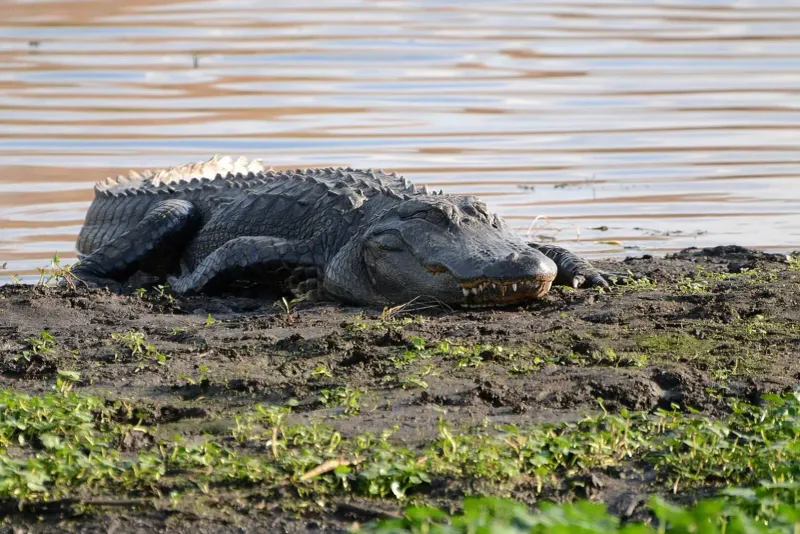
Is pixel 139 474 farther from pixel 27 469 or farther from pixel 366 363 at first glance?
pixel 366 363

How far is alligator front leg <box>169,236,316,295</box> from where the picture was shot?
26.7ft

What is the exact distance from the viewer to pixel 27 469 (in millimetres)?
4117

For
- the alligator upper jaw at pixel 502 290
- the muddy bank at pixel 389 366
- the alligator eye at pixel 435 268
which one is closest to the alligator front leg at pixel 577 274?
the muddy bank at pixel 389 366

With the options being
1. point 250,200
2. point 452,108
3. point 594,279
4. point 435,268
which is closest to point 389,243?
point 435,268

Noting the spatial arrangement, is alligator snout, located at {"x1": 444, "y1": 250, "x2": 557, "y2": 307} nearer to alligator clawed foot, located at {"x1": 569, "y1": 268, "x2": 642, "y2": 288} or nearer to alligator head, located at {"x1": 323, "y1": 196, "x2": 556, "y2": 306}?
alligator head, located at {"x1": 323, "y1": 196, "x2": 556, "y2": 306}

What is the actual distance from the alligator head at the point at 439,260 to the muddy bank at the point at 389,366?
0.15m

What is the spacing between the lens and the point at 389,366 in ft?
18.1

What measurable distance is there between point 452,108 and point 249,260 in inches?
355

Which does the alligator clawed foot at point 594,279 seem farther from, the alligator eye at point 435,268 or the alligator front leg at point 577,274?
the alligator eye at point 435,268

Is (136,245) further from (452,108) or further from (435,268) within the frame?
(452,108)

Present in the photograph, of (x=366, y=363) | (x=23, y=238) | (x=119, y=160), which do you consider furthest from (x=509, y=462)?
(x=119, y=160)

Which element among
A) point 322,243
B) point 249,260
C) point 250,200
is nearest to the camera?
point 249,260

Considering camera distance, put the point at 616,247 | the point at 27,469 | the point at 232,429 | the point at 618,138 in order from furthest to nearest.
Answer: the point at 618,138 → the point at 616,247 → the point at 232,429 → the point at 27,469

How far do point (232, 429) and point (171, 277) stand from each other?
15.1 ft
